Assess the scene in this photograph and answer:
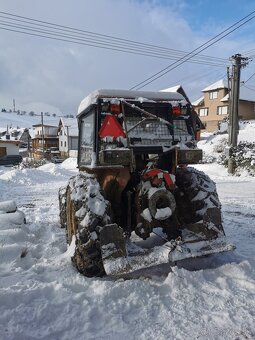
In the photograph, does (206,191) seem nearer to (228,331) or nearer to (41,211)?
(228,331)

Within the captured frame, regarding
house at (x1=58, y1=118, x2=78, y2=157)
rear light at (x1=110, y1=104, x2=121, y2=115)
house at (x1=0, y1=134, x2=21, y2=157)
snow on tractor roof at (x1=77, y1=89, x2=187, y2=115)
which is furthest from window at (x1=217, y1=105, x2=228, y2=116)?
rear light at (x1=110, y1=104, x2=121, y2=115)

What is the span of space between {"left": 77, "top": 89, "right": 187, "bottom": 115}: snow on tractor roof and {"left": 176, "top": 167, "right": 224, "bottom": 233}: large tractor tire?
1014mm

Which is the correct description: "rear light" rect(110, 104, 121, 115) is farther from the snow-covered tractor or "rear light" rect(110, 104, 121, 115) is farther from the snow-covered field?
the snow-covered field

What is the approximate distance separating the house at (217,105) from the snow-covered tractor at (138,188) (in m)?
46.7

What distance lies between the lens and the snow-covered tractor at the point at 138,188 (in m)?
3.88

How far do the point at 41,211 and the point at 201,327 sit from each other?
19.6 feet

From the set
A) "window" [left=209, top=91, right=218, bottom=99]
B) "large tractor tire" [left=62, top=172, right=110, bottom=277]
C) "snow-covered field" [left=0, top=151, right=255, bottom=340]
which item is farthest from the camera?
"window" [left=209, top=91, right=218, bottom=99]

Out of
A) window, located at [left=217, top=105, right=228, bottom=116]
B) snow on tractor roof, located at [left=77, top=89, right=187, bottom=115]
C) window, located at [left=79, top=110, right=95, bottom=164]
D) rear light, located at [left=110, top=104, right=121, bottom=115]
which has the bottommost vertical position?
window, located at [left=79, top=110, right=95, bottom=164]

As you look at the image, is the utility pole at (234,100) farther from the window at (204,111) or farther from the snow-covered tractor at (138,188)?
the window at (204,111)

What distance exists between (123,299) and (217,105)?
52171 mm

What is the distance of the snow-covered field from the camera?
298cm

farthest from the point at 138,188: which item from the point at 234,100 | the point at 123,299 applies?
the point at 234,100

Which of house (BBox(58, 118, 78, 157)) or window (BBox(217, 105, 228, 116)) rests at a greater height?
window (BBox(217, 105, 228, 116))

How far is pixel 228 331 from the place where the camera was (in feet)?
9.71
